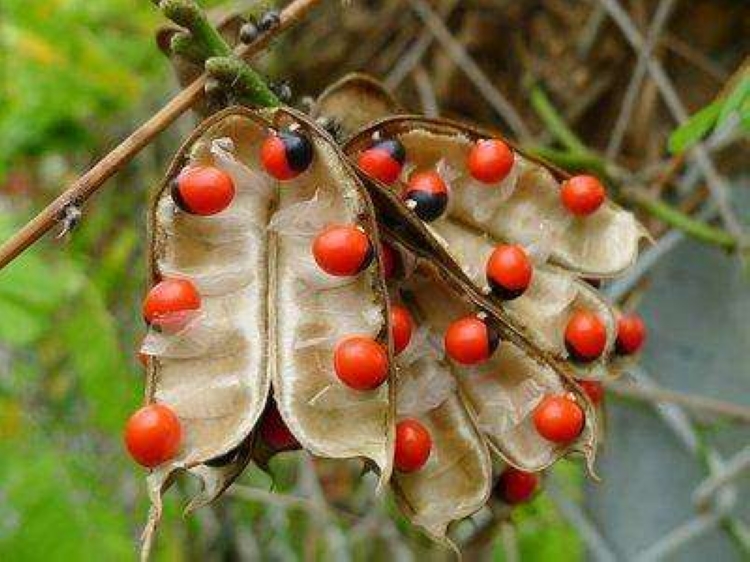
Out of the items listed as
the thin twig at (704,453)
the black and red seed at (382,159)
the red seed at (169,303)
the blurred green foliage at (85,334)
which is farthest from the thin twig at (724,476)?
the red seed at (169,303)

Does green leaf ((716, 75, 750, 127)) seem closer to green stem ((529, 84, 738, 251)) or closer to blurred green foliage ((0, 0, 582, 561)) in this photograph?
green stem ((529, 84, 738, 251))

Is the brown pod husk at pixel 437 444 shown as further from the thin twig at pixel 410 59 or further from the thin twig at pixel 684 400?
the thin twig at pixel 410 59

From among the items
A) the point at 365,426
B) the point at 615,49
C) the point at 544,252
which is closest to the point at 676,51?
the point at 615,49

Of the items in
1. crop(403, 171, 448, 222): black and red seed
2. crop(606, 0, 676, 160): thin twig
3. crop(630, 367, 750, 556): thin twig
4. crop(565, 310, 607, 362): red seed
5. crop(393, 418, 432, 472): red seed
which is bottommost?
crop(630, 367, 750, 556): thin twig

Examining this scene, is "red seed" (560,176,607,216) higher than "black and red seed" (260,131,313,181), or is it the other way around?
"black and red seed" (260,131,313,181)

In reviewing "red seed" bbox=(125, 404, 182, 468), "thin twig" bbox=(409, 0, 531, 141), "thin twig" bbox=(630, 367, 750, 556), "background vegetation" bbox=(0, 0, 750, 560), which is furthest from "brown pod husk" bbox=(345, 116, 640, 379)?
"thin twig" bbox=(409, 0, 531, 141)

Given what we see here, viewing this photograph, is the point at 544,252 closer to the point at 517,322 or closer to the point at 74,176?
the point at 517,322
